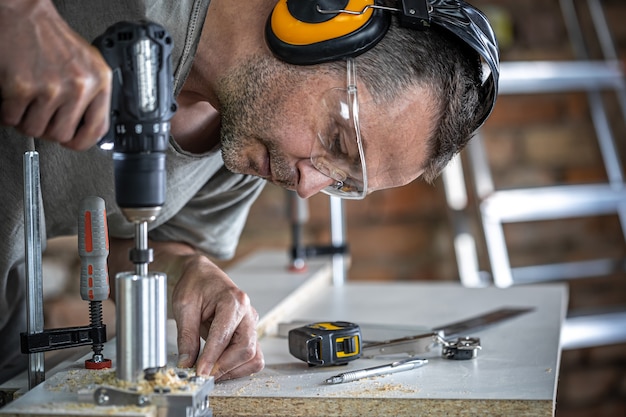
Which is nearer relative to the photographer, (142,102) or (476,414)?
(142,102)

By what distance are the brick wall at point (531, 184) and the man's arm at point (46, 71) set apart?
2.27 meters

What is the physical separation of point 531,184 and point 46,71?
2604 mm

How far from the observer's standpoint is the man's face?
1.34m

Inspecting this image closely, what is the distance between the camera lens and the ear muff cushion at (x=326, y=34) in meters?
1.29

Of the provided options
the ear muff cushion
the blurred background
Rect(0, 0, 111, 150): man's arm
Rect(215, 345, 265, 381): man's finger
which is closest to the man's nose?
the ear muff cushion

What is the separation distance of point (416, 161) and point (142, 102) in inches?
22.2

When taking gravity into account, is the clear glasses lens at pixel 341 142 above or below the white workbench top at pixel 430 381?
above

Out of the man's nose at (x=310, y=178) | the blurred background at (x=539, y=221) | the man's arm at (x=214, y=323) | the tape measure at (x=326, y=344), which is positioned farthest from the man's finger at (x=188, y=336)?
the blurred background at (x=539, y=221)

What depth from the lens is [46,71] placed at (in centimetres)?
93

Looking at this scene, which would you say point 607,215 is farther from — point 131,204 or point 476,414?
point 131,204

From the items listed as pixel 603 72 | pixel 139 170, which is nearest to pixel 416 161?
pixel 139 170

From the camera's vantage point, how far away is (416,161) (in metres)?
1.41

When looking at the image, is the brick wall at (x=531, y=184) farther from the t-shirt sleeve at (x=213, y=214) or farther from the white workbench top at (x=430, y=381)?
the white workbench top at (x=430, y=381)

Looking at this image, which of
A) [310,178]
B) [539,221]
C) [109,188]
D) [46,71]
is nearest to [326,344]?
[310,178]
